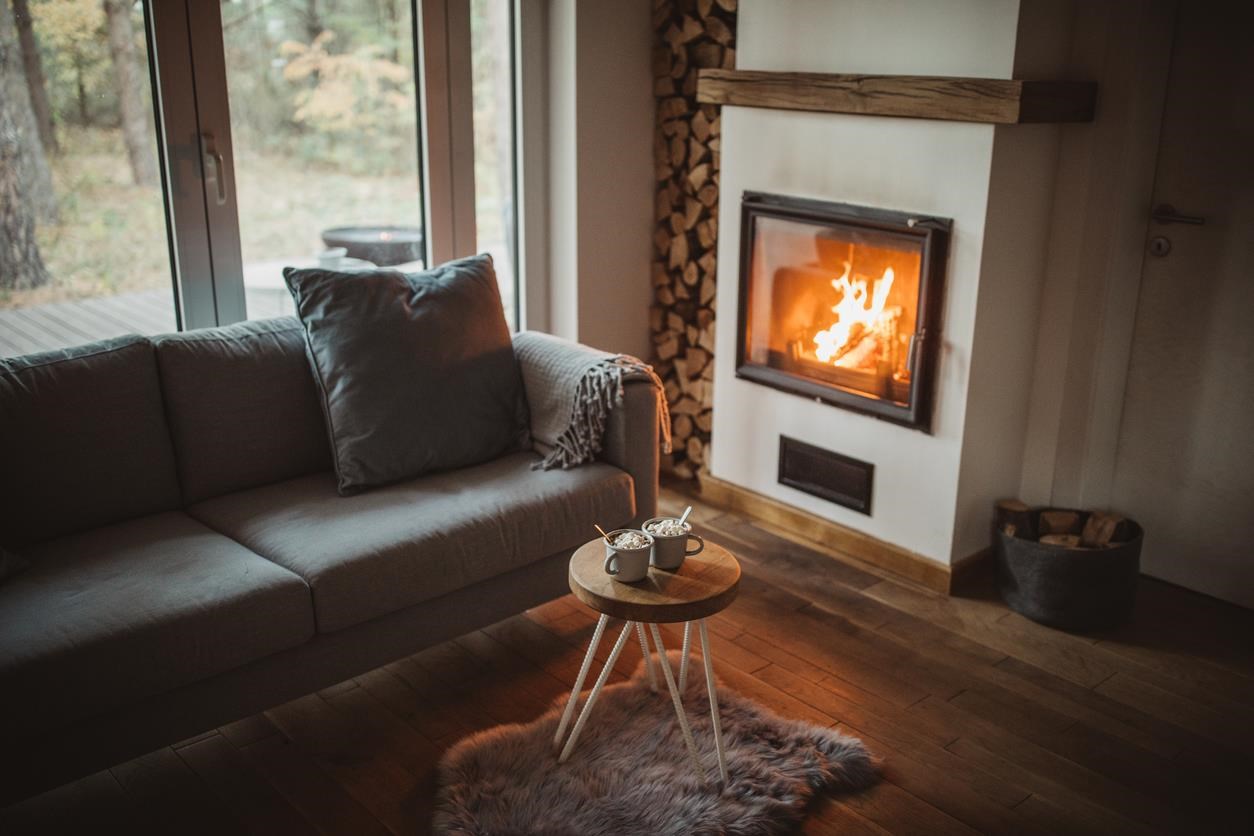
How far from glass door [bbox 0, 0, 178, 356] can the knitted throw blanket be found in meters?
1.13

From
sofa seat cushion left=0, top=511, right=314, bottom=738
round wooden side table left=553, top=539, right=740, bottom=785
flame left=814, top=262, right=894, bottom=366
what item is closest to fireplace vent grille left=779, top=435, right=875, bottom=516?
flame left=814, top=262, right=894, bottom=366

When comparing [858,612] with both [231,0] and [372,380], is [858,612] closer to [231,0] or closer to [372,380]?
[372,380]

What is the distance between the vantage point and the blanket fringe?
9.69 feet

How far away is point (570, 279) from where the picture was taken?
12.8 ft

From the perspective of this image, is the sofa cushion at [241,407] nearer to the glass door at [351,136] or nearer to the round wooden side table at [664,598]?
the glass door at [351,136]

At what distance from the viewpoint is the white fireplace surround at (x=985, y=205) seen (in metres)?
2.97

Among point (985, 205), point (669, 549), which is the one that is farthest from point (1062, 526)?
point (669, 549)

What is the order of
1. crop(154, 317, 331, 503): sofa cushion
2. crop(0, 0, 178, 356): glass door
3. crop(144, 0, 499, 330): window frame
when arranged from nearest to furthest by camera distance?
crop(154, 317, 331, 503): sofa cushion → crop(0, 0, 178, 356): glass door → crop(144, 0, 499, 330): window frame

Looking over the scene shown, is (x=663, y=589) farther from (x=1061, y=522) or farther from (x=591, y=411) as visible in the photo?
(x=1061, y=522)

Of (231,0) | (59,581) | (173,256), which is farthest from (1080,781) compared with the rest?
(231,0)

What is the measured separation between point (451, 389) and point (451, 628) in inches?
24.9

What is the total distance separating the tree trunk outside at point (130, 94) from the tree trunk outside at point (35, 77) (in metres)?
0.18

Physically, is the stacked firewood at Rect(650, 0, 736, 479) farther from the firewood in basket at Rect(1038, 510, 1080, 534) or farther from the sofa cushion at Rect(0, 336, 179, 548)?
the sofa cushion at Rect(0, 336, 179, 548)

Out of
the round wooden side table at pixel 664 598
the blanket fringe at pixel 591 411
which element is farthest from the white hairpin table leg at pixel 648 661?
the blanket fringe at pixel 591 411
